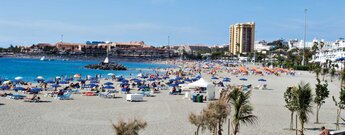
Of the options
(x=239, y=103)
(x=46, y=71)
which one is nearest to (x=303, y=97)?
(x=239, y=103)

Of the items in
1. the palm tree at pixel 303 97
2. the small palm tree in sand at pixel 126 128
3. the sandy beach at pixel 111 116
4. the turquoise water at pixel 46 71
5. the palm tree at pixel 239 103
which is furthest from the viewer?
the turquoise water at pixel 46 71

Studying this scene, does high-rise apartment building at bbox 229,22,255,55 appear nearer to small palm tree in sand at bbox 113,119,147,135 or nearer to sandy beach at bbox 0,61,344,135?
sandy beach at bbox 0,61,344,135

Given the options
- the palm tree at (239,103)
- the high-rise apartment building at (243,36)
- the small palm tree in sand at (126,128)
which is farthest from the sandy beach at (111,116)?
the high-rise apartment building at (243,36)

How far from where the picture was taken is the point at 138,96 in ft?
88.1

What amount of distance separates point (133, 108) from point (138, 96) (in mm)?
3989

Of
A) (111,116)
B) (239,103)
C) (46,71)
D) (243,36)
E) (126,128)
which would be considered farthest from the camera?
(243,36)

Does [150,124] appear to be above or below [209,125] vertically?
below

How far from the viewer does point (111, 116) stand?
19.8 metres

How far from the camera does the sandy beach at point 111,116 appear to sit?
53.3 feet

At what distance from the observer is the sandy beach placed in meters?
16.2

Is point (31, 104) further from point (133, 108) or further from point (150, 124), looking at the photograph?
point (150, 124)

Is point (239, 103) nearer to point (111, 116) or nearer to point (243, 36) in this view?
point (111, 116)

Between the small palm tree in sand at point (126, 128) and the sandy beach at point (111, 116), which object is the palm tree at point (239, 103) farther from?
the sandy beach at point (111, 116)

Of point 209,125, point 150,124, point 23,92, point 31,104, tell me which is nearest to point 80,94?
point 23,92
